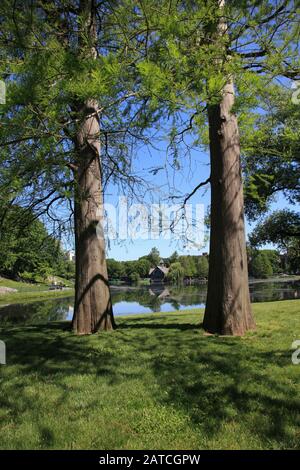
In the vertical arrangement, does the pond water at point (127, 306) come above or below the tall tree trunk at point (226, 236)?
below

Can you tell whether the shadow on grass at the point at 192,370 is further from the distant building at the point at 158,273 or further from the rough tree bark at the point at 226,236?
the distant building at the point at 158,273

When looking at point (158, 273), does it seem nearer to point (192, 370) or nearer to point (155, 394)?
point (192, 370)

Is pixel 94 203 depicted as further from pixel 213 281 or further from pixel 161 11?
pixel 161 11

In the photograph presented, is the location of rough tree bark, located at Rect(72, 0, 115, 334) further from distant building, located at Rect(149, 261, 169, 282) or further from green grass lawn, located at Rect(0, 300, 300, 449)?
distant building, located at Rect(149, 261, 169, 282)

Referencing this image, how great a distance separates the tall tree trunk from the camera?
305 inches

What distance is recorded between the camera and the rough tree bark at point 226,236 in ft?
25.4

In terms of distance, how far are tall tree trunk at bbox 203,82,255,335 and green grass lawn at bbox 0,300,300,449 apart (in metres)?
0.56

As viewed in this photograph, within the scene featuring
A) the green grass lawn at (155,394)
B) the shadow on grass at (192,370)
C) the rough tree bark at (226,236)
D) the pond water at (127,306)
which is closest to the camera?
the green grass lawn at (155,394)

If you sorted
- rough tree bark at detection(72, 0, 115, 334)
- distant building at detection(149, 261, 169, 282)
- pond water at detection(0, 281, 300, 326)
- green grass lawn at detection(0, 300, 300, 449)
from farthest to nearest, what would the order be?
distant building at detection(149, 261, 169, 282) → pond water at detection(0, 281, 300, 326) → rough tree bark at detection(72, 0, 115, 334) → green grass lawn at detection(0, 300, 300, 449)

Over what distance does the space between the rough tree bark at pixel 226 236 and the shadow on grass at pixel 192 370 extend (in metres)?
0.63

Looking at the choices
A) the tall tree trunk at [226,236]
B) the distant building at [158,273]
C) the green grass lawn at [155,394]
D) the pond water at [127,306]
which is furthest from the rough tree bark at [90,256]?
the distant building at [158,273]

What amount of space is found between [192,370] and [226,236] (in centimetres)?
326

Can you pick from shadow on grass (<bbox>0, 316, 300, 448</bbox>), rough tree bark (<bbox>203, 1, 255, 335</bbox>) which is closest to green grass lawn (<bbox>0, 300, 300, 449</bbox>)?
shadow on grass (<bbox>0, 316, 300, 448</bbox>)

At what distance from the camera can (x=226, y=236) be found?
7.91 metres
